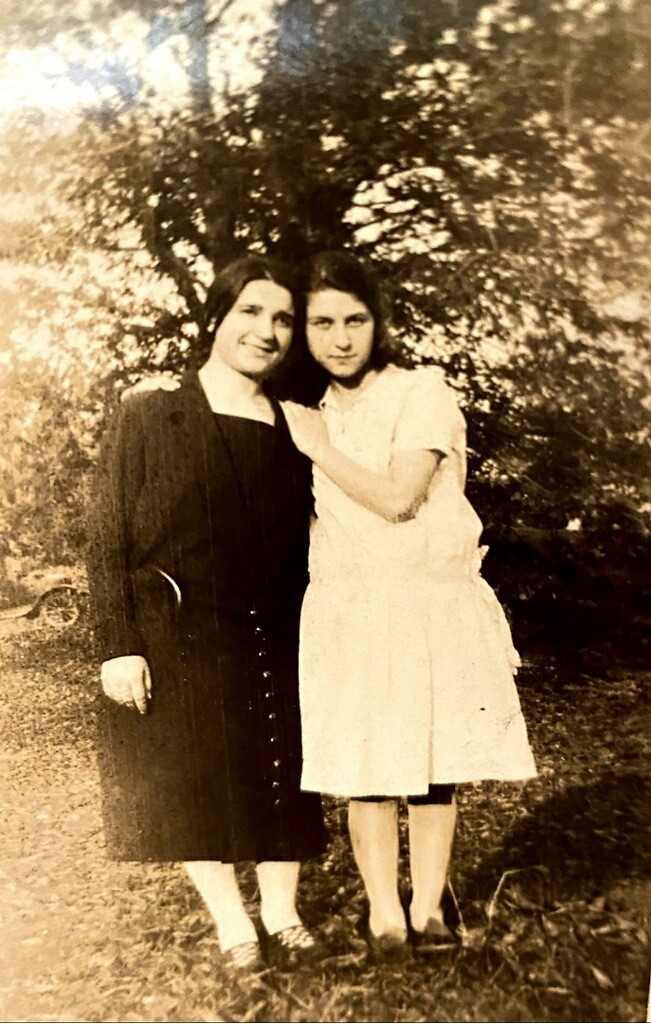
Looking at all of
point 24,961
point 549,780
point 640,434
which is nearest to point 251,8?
point 640,434

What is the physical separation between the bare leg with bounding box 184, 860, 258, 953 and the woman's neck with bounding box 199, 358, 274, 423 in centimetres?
105

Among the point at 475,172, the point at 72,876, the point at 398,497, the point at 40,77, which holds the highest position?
the point at 40,77

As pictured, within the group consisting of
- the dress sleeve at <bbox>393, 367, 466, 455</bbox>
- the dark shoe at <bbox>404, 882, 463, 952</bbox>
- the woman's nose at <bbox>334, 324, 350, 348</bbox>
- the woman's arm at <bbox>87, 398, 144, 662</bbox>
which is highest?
the woman's nose at <bbox>334, 324, 350, 348</bbox>

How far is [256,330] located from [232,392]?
6.0 inches

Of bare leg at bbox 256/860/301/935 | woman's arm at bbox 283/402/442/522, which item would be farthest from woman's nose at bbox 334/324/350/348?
bare leg at bbox 256/860/301/935

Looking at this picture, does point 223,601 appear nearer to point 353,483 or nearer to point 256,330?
point 353,483

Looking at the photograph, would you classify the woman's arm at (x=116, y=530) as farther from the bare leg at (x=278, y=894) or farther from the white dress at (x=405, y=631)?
the bare leg at (x=278, y=894)

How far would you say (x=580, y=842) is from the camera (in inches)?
75.2

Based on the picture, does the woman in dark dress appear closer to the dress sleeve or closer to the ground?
the ground

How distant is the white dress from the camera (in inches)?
73.7

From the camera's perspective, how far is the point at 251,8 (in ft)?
6.15

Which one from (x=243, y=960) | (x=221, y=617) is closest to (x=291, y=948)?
(x=243, y=960)

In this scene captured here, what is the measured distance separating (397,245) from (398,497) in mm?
568

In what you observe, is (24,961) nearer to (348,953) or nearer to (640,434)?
(348,953)
